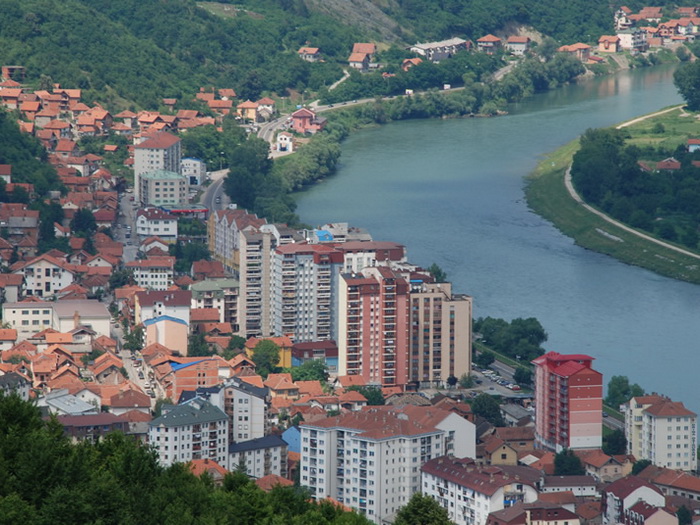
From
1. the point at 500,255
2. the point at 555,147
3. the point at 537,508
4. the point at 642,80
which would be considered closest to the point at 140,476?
the point at 537,508

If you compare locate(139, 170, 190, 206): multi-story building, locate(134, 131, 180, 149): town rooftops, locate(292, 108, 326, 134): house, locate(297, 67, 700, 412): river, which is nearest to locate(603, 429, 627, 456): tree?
locate(297, 67, 700, 412): river

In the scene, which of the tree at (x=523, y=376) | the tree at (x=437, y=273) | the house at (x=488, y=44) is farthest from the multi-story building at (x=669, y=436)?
the house at (x=488, y=44)

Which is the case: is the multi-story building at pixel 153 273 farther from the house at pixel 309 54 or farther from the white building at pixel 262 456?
the house at pixel 309 54

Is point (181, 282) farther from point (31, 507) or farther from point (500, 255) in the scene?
point (31, 507)

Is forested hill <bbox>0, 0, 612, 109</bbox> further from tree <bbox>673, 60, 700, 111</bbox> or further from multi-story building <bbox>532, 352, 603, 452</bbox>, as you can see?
multi-story building <bbox>532, 352, 603, 452</bbox>

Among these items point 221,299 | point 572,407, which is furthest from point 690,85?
point 572,407
